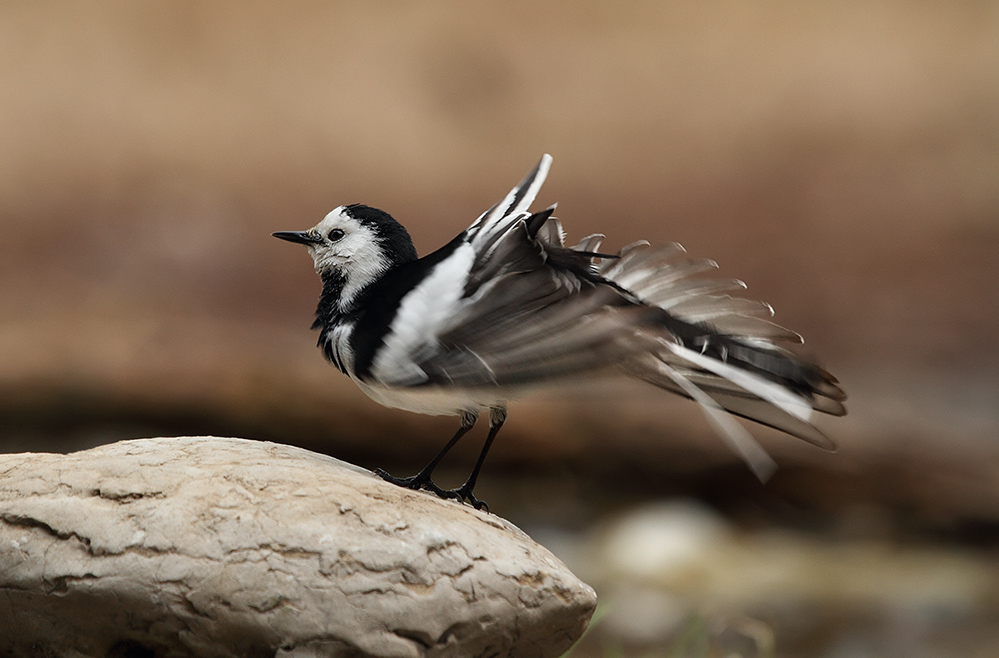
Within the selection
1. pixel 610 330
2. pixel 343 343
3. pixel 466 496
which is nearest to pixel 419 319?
pixel 343 343

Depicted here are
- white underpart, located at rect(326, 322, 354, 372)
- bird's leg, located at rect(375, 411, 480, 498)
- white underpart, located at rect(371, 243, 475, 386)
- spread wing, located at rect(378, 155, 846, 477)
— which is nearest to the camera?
spread wing, located at rect(378, 155, 846, 477)

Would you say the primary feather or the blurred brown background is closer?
the primary feather

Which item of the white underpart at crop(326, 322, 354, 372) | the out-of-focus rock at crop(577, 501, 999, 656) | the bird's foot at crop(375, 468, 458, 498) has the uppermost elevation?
the white underpart at crop(326, 322, 354, 372)

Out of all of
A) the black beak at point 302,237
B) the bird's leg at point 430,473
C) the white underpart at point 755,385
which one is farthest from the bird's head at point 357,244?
the white underpart at point 755,385

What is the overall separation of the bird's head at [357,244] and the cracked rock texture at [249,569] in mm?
658

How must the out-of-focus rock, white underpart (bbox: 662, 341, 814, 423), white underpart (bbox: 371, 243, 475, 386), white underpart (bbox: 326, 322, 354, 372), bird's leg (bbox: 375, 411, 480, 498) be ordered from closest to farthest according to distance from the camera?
white underpart (bbox: 371, 243, 475, 386)
white underpart (bbox: 662, 341, 814, 423)
white underpart (bbox: 326, 322, 354, 372)
bird's leg (bbox: 375, 411, 480, 498)
the out-of-focus rock

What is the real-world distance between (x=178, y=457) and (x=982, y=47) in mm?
7678

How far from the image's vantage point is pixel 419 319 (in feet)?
8.05

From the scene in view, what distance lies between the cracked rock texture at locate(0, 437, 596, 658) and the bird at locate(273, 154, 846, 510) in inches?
14.3

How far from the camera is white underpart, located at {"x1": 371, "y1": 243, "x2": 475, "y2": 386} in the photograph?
2395 millimetres

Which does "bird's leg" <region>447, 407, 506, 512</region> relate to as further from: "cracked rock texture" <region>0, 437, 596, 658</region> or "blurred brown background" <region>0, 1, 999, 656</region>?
"blurred brown background" <region>0, 1, 999, 656</region>

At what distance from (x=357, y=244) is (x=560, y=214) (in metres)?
4.88

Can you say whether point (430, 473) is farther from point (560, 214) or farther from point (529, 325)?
point (560, 214)

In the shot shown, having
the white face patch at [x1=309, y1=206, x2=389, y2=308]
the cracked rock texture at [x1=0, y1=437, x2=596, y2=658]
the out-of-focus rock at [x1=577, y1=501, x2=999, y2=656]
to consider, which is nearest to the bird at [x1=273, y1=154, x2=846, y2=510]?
the white face patch at [x1=309, y1=206, x2=389, y2=308]
